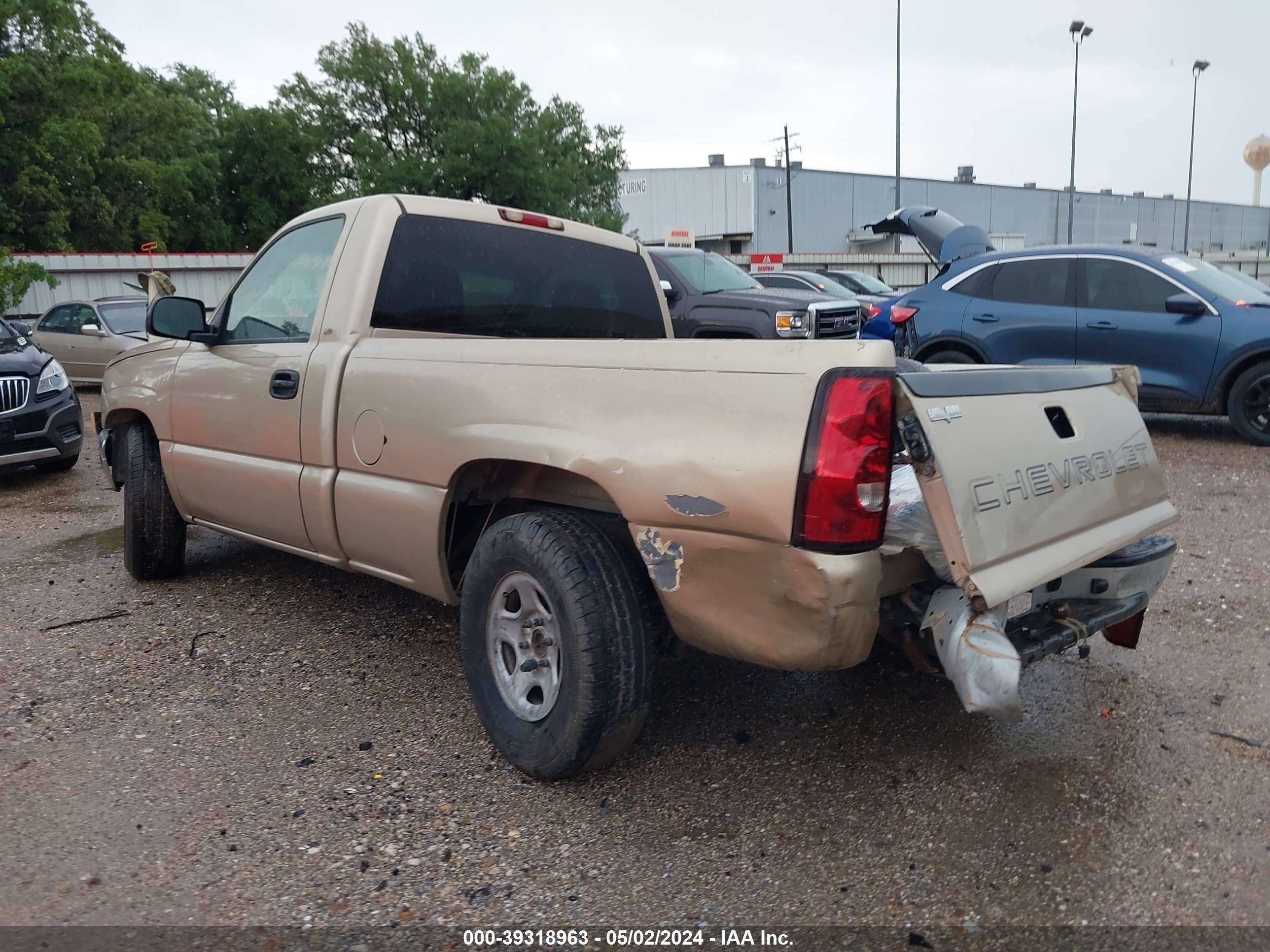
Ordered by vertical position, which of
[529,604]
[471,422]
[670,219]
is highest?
[670,219]

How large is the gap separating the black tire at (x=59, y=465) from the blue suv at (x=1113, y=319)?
7.72 m

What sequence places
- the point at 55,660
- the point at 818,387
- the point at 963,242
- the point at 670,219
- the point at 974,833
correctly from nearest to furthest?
the point at 818,387 < the point at 974,833 < the point at 55,660 < the point at 963,242 < the point at 670,219

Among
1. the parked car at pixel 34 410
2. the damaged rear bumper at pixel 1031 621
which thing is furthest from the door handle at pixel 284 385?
the parked car at pixel 34 410

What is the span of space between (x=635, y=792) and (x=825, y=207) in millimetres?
58396

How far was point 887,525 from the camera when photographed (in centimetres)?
240

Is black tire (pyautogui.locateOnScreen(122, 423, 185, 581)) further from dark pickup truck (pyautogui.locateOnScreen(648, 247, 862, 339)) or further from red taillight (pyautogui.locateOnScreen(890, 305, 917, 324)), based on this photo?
red taillight (pyautogui.locateOnScreen(890, 305, 917, 324))

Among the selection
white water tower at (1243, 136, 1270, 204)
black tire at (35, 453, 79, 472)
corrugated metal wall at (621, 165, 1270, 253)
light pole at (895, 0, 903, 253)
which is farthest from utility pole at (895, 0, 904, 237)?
white water tower at (1243, 136, 1270, 204)

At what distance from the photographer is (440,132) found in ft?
134

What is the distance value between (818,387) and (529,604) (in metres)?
1.17

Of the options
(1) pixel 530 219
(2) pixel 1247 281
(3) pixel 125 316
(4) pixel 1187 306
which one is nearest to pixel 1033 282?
(4) pixel 1187 306

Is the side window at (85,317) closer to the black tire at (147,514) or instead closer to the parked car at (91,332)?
the parked car at (91,332)

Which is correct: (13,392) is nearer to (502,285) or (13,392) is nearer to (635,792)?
(502,285)

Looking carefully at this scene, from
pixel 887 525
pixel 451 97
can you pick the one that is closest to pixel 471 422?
pixel 887 525

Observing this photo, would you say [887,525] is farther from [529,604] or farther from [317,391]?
[317,391]
